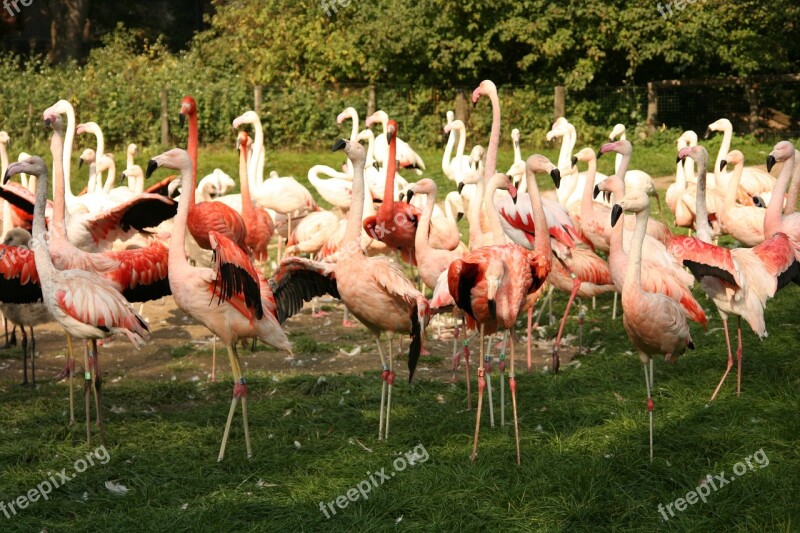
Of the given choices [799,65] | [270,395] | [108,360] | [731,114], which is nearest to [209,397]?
[270,395]

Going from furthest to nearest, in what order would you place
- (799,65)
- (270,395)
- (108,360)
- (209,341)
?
(799,65)
(209,341)
(108,360)
(270,395)

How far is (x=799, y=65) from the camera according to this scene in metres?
19.5

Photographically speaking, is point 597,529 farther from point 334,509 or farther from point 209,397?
point 209,397

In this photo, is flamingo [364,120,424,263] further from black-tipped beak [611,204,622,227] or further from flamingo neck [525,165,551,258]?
black-tipped beak [611,204,622,227]

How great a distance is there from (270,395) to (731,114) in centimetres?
1482

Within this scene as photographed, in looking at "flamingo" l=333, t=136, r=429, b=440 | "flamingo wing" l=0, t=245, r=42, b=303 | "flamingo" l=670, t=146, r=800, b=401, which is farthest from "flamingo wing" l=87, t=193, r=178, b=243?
"flamingo" l=670, t=146, r=800, b=401

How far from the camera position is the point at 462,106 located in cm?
1872

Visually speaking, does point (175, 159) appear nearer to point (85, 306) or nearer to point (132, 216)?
point (85, 306)

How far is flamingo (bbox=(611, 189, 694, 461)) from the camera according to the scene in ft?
16.1

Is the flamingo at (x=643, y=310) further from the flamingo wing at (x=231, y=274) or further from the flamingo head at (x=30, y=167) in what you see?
the flamingo head at (x=30, y=167)

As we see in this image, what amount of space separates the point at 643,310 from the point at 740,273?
91 cm

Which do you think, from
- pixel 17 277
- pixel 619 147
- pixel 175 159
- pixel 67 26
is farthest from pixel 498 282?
pixel 67 26

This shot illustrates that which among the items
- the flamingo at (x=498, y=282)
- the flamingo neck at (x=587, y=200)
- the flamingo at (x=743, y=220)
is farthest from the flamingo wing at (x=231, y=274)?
the flamingo at (x=743, y=220)

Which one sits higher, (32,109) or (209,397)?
(32,109)
